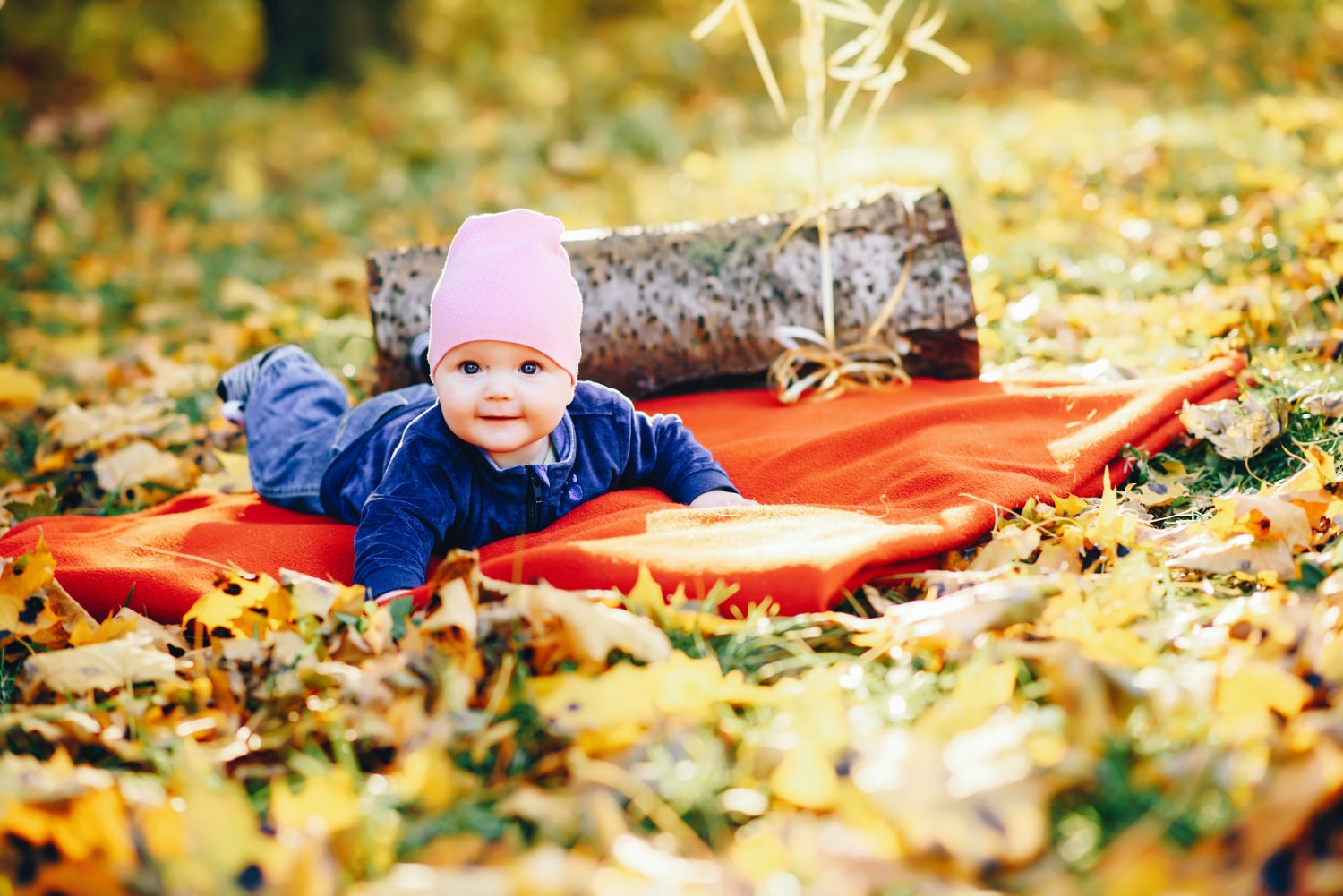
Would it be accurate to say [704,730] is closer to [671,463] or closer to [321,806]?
[321,806]

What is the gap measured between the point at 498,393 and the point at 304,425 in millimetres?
1033

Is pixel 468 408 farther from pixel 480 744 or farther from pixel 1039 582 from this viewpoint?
pixel 1039 582

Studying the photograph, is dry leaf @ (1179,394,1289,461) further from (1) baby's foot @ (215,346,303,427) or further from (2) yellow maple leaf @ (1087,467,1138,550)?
(1) baby's foot @ (215,346,303,427)

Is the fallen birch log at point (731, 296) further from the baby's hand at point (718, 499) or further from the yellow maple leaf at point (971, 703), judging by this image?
the yellow maple leaf at point (971, 703)

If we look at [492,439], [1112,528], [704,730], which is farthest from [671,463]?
[704,730]

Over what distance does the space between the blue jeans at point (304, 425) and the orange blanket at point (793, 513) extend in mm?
91

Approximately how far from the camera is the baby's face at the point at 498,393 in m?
2.30

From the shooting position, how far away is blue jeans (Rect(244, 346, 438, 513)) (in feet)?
9.32

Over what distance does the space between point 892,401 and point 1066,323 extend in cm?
103

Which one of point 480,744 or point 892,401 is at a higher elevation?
point 892,401

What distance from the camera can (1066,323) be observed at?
389cm

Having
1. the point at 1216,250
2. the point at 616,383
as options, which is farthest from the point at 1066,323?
the point at 616,383

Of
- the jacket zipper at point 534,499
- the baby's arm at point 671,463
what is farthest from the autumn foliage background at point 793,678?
the baby's arm at point 671,463

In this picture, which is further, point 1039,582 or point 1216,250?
point 1216,250
